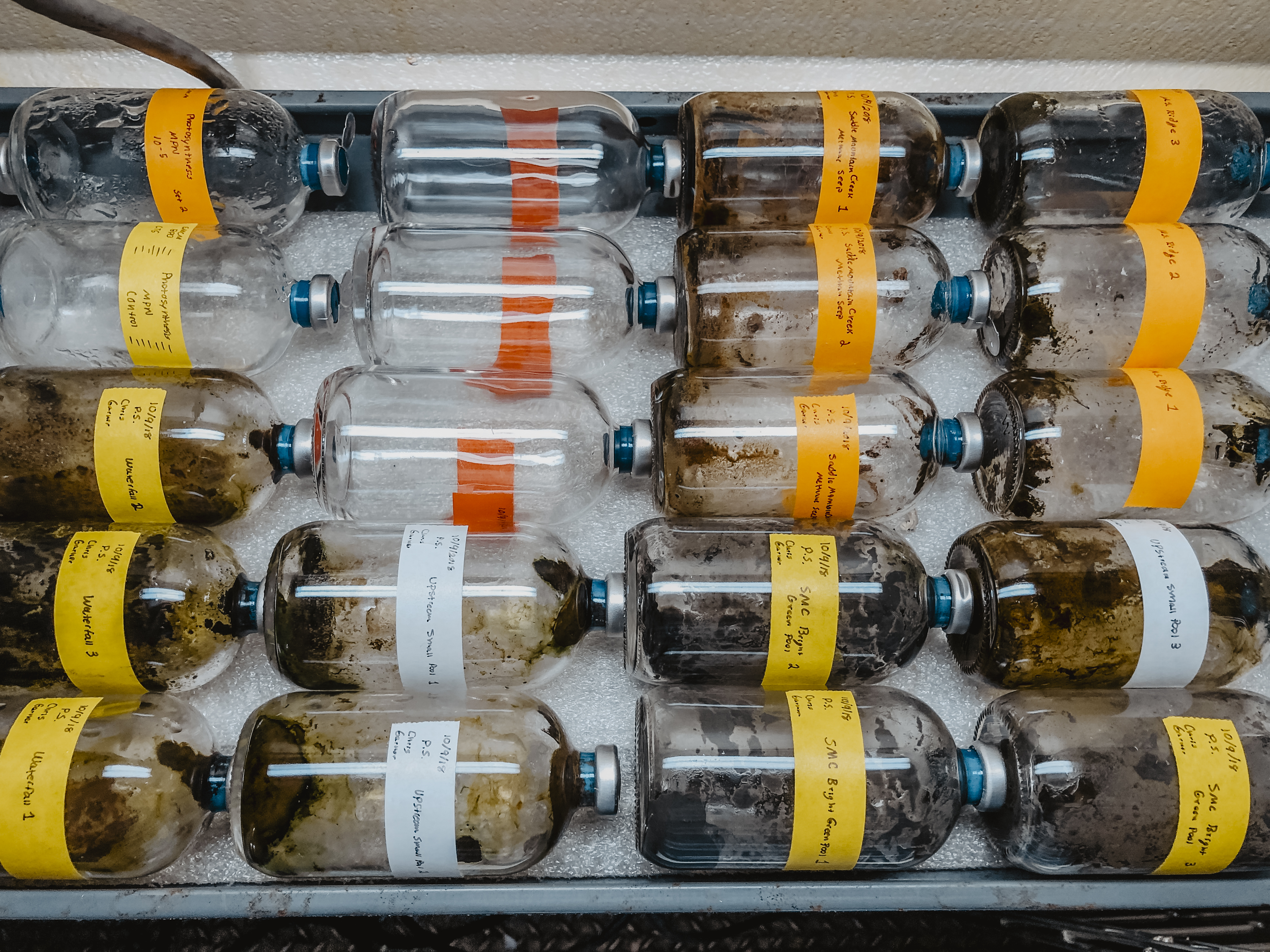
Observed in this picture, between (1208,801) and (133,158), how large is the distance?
1.12m

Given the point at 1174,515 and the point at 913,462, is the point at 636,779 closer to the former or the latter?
the point at 913,462

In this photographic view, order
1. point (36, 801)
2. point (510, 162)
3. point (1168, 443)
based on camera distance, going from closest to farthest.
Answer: point (36, 801) → point (1168, 443) → point (510, 162)

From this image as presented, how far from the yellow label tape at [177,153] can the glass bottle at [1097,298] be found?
29.3 inches

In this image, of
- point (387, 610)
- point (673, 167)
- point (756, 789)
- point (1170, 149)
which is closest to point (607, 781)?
point (756, 789)

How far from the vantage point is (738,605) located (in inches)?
29.5

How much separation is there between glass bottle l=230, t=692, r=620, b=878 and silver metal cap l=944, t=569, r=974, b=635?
12.3 inches

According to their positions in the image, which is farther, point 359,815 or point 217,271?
point 217,271

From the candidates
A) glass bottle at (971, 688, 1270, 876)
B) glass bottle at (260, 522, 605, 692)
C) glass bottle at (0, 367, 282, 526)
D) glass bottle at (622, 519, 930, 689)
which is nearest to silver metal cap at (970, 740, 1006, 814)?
glass bottle at (971, 688, 1270, 876)

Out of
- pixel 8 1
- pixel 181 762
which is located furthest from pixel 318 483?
pixel 8 1

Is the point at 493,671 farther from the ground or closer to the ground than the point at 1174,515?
closer to the ground

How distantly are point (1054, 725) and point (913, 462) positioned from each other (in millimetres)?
254

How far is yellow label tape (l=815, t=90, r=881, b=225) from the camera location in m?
0.86

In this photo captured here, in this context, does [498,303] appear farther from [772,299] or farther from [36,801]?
[36,801]

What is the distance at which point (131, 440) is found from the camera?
0.77 m
